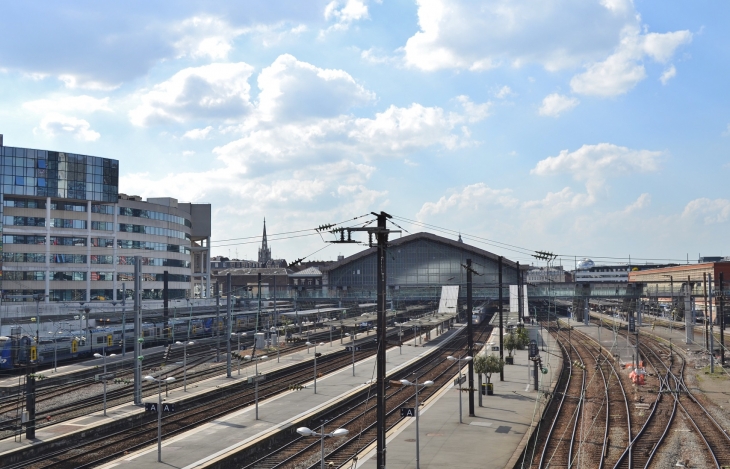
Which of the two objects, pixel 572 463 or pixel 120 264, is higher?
pixel 120 264

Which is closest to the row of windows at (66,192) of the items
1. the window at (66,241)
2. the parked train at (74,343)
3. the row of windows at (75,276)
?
the window at (66,241)

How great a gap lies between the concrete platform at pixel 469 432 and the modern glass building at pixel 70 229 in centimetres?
5363

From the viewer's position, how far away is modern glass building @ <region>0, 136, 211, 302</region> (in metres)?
84.8

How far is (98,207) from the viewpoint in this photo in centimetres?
9338

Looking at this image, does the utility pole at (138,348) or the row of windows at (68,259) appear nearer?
the utility pole at (138,348)

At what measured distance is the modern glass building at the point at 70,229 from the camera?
84812mm

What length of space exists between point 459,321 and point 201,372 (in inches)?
2773

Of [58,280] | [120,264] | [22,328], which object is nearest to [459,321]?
[120,264]

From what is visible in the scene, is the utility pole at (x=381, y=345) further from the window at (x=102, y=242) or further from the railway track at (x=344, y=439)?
the window at (x=102, y=242)

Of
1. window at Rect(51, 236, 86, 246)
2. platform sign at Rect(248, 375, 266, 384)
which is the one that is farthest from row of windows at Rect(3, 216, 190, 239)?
platform sign at Rect(248, 375, 266, 384)

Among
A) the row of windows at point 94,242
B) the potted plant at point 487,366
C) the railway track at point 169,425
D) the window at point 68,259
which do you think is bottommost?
the railway track at point 169,425

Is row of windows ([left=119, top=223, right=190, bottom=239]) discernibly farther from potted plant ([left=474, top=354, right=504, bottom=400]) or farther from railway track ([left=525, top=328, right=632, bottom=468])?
potted plant ([left=474, top=354, right=504, bottom=400])

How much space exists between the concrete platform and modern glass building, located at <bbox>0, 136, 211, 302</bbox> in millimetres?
53632

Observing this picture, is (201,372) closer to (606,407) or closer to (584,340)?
(606,407)
